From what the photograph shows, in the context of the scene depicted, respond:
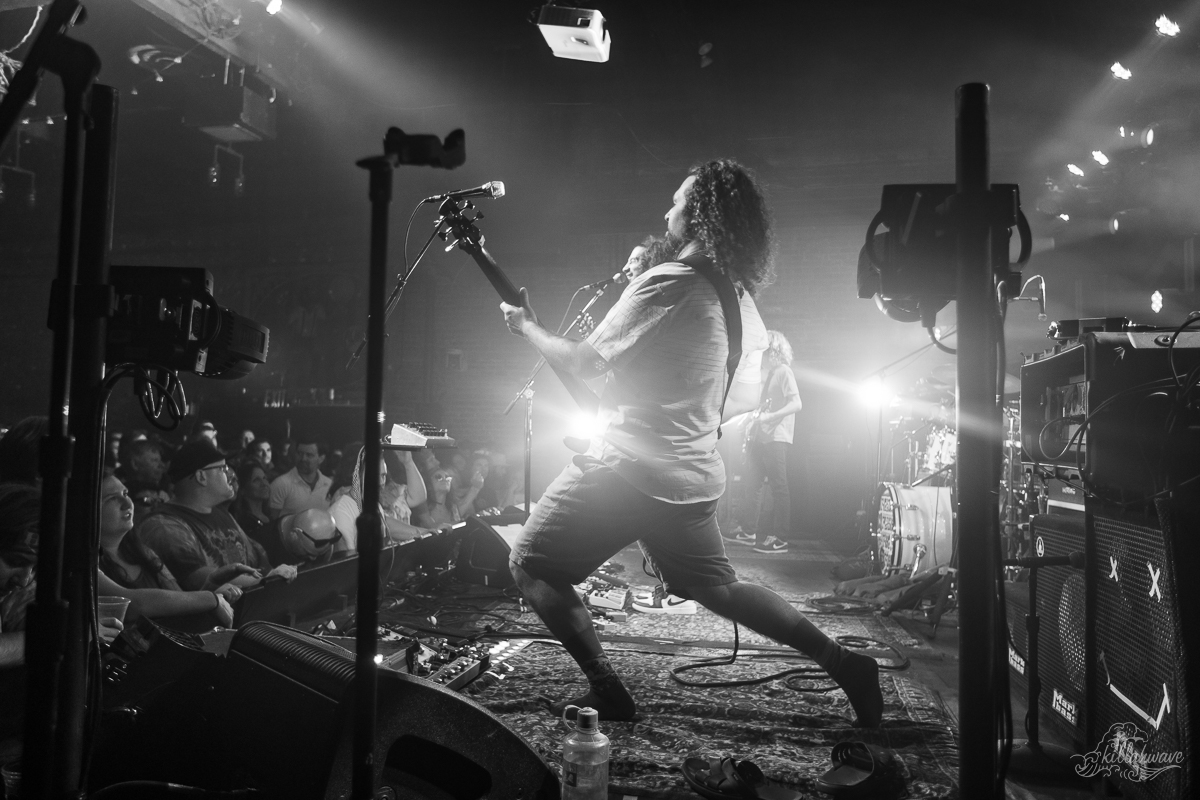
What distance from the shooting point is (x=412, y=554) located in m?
5.09

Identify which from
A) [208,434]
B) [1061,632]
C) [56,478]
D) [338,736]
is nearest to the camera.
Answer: [56,478]

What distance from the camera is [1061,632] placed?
241 cm

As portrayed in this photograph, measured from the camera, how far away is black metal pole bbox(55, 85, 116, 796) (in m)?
1.33

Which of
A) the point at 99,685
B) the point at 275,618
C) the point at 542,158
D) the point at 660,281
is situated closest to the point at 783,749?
the point at 660,281

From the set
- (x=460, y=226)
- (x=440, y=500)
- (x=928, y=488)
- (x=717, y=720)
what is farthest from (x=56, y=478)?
(x=440, y=500)

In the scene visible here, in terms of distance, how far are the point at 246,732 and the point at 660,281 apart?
1708 millimetres

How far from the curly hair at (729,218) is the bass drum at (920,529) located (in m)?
3.15

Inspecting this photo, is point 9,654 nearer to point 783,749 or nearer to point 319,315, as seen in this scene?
point 783,749

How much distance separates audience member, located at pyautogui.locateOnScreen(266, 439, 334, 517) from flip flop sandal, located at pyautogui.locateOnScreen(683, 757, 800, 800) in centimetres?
411

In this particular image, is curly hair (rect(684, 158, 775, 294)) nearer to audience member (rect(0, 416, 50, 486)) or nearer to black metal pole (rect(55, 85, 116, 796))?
black metal pole (rect(55, 85, 116, 796))

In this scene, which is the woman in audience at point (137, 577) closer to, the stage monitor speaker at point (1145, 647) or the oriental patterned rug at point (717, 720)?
the oriental patterned rug at point (717, 720)

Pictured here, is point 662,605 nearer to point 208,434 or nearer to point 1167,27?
point 208,434

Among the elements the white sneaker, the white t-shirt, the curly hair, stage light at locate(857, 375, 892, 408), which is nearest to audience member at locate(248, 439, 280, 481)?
the white sneaker

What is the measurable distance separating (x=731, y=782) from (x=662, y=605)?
8.51 ft
